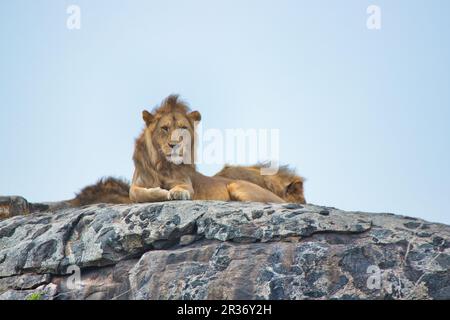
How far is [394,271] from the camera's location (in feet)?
29.0

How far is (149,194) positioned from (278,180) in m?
2.28

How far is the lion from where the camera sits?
13.0 meters

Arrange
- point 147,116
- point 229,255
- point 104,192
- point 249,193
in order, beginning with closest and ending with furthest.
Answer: point 229,255 → point 249,193 → point 147,116 → point 104,192

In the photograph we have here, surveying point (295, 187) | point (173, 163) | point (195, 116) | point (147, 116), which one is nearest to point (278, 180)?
point (295, 187)

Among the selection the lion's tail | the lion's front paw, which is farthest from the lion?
the lion's front paw

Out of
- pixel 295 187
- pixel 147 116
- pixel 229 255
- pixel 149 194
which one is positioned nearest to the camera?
pixel 229 255

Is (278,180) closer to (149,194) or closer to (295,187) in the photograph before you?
(295,187)

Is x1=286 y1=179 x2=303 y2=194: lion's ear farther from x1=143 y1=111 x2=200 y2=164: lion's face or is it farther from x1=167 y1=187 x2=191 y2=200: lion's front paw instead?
x1=167 y1=187 x2=191 y2=200: lion's front paw

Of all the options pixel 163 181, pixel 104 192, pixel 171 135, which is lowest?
pixel 104 192

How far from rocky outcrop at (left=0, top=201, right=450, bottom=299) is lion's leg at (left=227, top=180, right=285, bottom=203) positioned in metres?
1.85

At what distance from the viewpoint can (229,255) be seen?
9.16 metres
